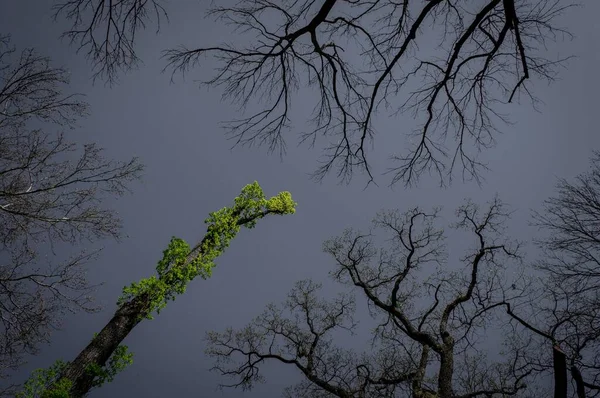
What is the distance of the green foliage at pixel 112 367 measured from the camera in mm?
6625

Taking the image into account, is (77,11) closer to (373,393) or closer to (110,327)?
(110,327)

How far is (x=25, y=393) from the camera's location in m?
6.05

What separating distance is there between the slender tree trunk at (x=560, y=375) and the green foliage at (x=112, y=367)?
7506 mm

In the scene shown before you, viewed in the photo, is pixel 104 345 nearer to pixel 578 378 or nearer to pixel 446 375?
pixel 578 378

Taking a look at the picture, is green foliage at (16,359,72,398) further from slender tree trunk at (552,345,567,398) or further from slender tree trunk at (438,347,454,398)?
slender tree trunk at (438,347,454,398)

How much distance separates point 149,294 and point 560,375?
776 centimetres

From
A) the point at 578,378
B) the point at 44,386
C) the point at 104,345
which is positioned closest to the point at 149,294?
the point at 104,345

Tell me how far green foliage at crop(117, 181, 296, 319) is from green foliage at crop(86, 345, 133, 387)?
2.78 feet

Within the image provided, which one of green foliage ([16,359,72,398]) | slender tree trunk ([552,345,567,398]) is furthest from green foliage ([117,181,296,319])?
slender tree trunk ([552,345,567,398])

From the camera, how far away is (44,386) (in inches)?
244

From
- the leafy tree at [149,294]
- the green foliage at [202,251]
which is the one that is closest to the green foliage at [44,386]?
the leafy tree at [149,294]

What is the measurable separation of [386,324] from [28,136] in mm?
11602

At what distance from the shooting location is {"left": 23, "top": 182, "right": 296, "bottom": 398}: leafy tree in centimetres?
649

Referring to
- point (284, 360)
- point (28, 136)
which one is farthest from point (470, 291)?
point (28, 136)
